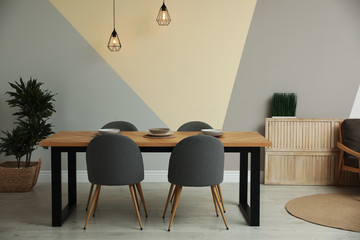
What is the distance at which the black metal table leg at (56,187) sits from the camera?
3447 mm

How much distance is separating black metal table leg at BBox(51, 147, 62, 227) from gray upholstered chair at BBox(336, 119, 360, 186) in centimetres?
298

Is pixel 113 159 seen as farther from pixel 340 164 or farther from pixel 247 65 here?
pixel 340 164

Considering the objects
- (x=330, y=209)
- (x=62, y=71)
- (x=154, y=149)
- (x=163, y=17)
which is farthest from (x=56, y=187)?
(x=330, y=209)

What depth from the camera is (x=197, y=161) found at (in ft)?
10.7

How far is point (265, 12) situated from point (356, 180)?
2211 mm

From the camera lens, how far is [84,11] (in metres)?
4.87

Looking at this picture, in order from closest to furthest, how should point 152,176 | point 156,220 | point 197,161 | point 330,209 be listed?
1. point 197,161
2. point 156,220
3. point 330,209
4. point 152,176

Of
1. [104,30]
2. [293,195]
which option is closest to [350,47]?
[293,195]

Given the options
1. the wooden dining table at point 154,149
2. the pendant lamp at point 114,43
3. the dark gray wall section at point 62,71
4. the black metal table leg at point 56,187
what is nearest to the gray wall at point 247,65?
the dark gray wall section at point 62,71

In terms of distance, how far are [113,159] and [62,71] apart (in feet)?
6.81

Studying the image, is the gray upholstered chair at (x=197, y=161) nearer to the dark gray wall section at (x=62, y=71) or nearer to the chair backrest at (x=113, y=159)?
the chair backrest at (x=113, y=159)

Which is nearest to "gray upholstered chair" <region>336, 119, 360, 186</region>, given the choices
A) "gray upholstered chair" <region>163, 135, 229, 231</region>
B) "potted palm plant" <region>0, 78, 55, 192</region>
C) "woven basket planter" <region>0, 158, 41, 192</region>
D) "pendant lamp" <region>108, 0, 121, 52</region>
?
"gray upholstered chair" <region>163, 135, 229, 231</region>

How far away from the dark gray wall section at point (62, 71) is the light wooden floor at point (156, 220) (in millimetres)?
875

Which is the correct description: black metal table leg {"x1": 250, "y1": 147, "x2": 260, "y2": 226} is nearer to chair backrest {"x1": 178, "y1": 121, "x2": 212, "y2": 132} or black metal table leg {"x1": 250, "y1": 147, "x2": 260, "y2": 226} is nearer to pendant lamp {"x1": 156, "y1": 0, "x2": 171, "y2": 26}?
chair backrest {"x1": 178, "y1": 121, "x2": 212, "y2": 132}
